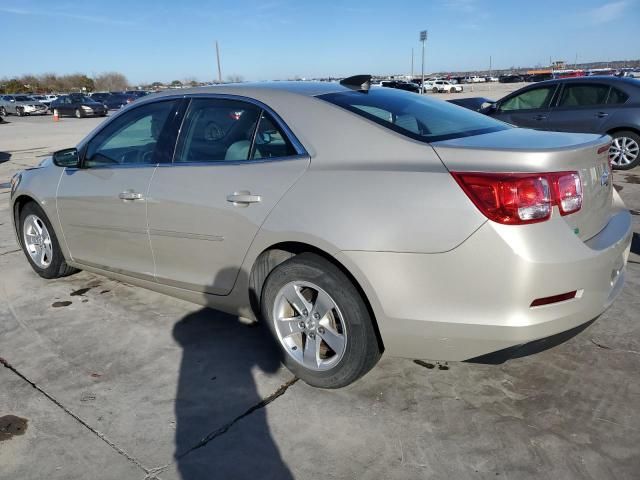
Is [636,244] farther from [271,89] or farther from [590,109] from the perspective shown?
[590,109]

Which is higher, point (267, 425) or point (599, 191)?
point (599, 191)

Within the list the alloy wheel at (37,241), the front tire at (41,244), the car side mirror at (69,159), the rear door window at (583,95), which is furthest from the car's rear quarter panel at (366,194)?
the rear door window at (583,95)

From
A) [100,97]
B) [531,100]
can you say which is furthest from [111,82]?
[531,100]

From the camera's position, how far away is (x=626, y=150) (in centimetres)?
859

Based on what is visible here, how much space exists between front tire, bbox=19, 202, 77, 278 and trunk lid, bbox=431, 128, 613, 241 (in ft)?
11.4

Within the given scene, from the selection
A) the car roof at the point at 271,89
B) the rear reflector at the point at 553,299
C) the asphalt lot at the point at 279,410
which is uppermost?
the car roof at the point at 271,89

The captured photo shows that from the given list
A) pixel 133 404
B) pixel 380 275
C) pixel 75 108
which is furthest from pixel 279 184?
pixel 75 108

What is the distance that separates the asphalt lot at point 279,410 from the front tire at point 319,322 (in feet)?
0.56

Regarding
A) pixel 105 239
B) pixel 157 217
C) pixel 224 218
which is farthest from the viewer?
pixel 105 239

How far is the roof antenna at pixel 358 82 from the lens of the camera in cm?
339

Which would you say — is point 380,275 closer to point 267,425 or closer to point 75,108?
point 267,425

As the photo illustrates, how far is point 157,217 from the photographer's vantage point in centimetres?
336

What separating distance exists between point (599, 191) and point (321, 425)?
1.79m

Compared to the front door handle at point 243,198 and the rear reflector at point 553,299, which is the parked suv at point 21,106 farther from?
the rear reflector at point 553,299
